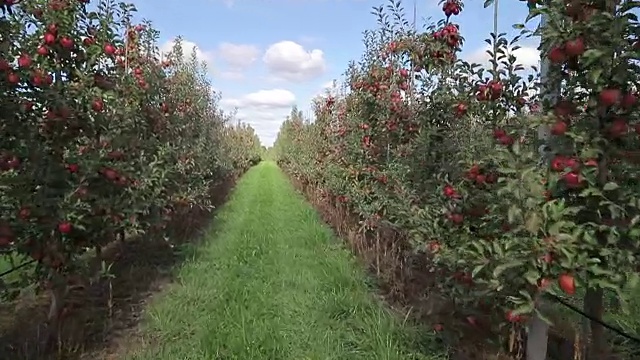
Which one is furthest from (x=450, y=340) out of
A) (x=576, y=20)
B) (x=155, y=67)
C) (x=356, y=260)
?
(x=155, y=67)

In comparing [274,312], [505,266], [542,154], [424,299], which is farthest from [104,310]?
[542,154]

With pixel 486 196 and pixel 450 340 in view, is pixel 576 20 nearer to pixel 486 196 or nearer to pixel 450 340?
pixel 486 196

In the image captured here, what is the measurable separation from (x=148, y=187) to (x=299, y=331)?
214 cm

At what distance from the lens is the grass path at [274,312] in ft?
11.1

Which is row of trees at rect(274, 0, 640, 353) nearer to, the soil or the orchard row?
the soil

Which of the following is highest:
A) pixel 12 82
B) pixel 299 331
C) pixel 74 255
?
pixel 12 82

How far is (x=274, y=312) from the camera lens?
4.21 meters

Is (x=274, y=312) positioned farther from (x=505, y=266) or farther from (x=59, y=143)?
(x=505, y=266)

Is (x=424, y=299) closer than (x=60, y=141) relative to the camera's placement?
No

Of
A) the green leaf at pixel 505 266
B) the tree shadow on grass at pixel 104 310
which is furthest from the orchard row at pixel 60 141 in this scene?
the green leaf at pixel 505 266

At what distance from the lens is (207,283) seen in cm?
502

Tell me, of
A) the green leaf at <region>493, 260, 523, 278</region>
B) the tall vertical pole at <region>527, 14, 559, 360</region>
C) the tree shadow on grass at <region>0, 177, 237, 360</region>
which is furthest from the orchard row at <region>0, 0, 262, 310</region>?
the tall vertical pole at <region>527, 14, 559, 360</region>

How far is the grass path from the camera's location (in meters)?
3.37

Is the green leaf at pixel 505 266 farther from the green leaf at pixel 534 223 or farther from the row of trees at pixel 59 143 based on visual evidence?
the row of trees at pixel 59 143
